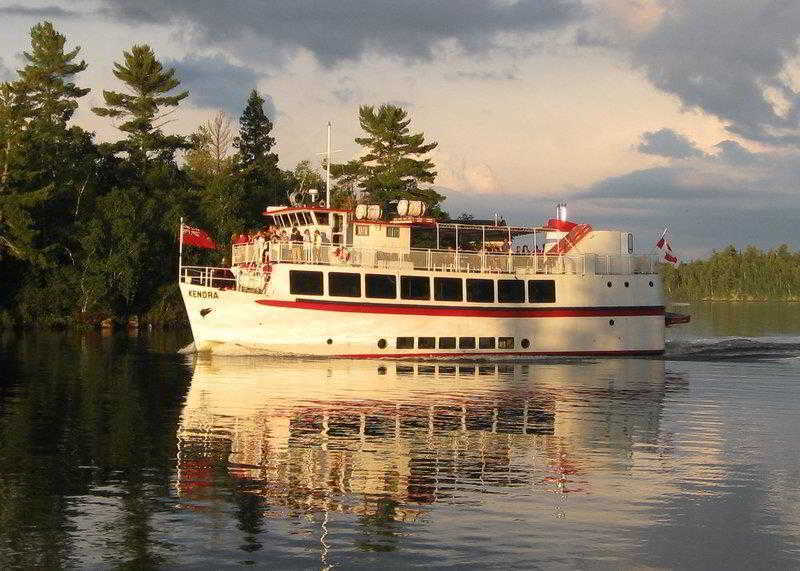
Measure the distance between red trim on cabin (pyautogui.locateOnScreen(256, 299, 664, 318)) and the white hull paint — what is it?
4cm

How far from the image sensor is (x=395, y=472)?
20.3m

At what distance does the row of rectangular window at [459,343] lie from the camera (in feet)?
153

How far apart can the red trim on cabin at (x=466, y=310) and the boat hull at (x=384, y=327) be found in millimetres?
40

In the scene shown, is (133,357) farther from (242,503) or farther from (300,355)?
(242,503)

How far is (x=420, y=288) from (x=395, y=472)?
2685cm

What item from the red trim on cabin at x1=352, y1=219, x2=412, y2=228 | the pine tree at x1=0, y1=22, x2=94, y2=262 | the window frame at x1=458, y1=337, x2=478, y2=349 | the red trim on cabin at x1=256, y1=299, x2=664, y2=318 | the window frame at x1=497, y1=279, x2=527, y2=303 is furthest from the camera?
the pine tree at x1=0, y1=22, x2=94, y2=262

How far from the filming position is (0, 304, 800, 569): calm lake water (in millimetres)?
15133

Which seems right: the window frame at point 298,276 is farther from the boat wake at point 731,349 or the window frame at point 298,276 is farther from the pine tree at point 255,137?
the pine tree at point 255,137

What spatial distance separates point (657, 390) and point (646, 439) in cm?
1139

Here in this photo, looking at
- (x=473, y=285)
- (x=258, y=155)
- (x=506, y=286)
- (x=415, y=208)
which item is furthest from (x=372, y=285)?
(x=258, y=155)

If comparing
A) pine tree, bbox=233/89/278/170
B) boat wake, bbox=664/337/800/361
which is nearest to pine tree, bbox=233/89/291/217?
pine tree, bbox=233/89/278/170

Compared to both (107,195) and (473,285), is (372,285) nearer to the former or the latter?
(473,285)

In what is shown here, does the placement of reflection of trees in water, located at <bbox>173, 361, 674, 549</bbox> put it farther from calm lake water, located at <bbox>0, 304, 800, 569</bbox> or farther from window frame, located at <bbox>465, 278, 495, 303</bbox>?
window frame, located at <bbox>465, 278, 495, 303</bbox>

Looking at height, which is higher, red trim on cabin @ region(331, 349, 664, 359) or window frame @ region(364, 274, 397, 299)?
window frame @ region(364, 274, 397, 299)
